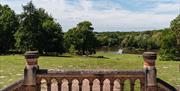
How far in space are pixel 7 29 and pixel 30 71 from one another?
5981 centimetres

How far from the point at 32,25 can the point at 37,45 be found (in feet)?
10.8

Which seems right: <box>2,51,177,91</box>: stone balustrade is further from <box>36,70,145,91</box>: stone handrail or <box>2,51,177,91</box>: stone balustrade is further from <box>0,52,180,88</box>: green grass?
<box>0,52,180,88</box>: green grass

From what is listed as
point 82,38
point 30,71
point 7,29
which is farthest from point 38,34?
point 30,71

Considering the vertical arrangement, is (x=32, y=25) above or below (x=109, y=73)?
above

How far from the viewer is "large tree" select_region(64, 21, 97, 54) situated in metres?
81.8

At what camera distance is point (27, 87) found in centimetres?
1246

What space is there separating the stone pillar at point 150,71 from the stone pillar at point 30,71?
352cm

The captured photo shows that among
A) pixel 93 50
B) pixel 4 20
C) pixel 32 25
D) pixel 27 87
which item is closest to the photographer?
pixel 27 87

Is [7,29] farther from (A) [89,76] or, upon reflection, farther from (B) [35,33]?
(A) [89,76]

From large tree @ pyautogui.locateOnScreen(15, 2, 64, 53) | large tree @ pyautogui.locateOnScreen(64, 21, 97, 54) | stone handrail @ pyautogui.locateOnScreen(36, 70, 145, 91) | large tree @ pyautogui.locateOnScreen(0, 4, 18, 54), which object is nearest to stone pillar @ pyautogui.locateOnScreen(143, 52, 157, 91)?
stone handrail @ pyautogui.locateOnScreen(36, 70, 145, 91)

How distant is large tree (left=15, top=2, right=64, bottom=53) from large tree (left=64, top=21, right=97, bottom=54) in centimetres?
1594

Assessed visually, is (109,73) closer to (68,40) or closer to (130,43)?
(68,40)

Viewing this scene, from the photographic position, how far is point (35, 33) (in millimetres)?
61688

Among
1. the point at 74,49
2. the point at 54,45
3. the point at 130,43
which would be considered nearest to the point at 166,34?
the point at 54,45
